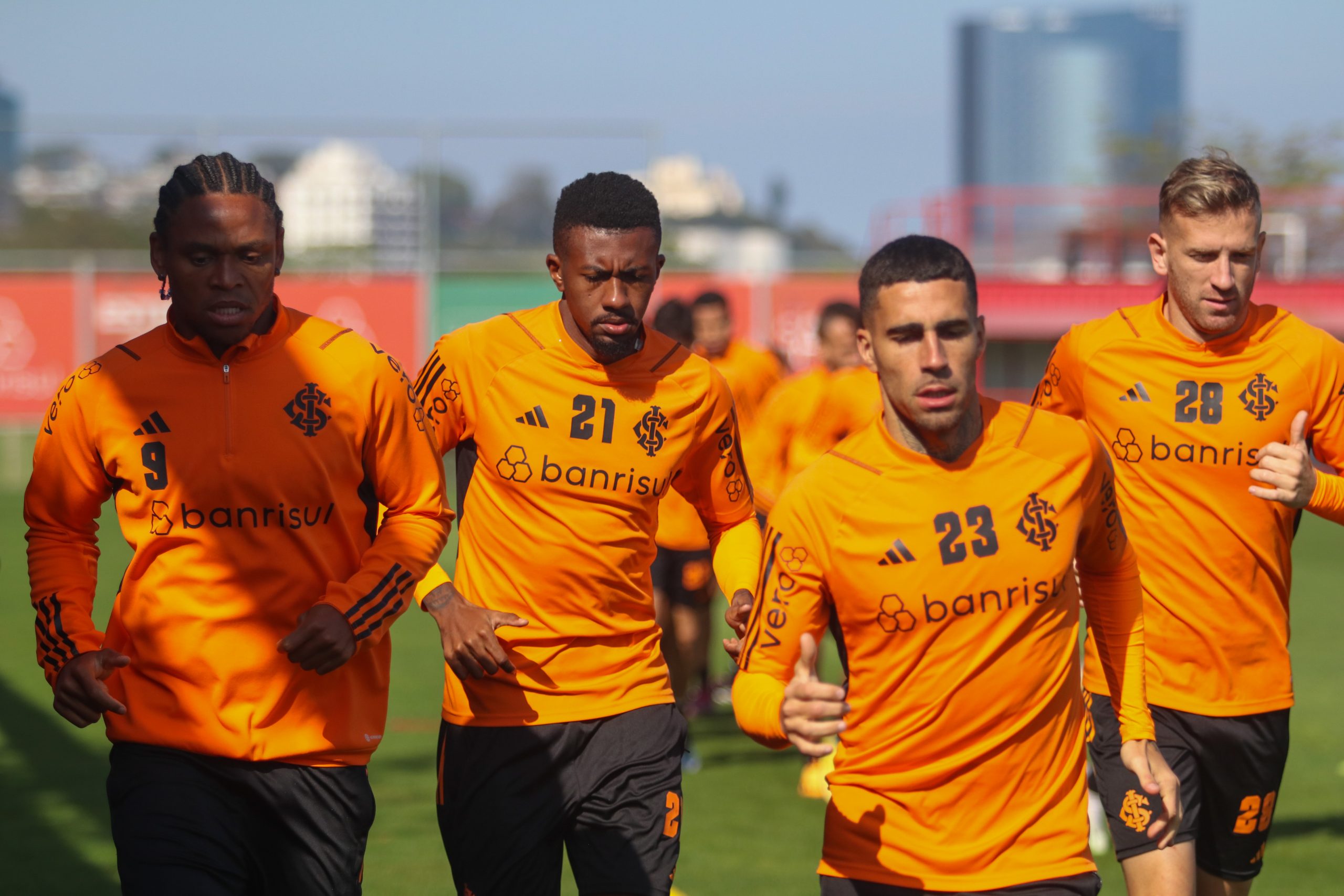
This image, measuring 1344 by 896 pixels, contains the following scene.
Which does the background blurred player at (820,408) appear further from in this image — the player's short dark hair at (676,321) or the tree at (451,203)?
the tree at (451,203)

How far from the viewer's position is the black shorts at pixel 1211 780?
445 cm

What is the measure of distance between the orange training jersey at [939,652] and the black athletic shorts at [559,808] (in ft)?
3.17

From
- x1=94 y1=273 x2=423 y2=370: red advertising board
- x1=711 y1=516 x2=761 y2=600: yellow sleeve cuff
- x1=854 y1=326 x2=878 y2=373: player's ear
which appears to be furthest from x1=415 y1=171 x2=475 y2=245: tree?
x1=854 y1=326 x2=878 y2=373: player's ear

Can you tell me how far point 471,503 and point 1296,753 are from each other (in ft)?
20.8

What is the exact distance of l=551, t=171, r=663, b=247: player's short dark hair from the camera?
13.8 ft

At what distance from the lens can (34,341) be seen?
2603cm

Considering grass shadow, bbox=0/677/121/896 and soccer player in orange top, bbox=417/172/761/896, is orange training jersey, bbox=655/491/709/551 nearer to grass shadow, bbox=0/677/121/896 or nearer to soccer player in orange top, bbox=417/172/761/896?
grass shadow, bbox=0/677/121/896

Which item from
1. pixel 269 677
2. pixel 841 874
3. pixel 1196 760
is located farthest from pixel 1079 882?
pixel 269 677

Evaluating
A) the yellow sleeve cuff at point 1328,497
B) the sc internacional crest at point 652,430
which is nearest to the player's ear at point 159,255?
the sc internacional crest at point 652,430

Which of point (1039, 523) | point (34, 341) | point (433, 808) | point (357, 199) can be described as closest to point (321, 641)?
point (1039, 523)

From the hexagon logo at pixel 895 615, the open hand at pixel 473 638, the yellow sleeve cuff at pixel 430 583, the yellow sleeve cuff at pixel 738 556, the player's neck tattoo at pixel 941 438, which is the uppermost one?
the player's neck tattoo at pixel 941 438

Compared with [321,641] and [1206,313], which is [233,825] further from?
[1206,313]

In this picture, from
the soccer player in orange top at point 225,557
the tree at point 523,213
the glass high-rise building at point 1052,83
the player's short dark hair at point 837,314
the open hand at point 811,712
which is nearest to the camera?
the open hand at point 811,712

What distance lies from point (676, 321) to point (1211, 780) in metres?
5.00
